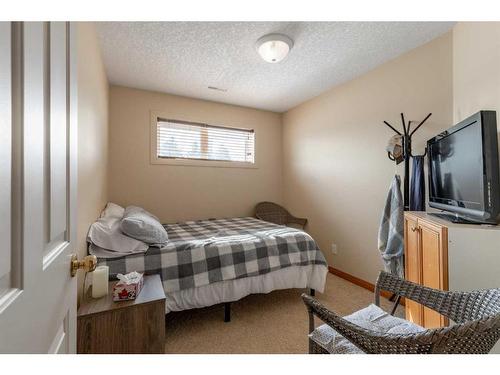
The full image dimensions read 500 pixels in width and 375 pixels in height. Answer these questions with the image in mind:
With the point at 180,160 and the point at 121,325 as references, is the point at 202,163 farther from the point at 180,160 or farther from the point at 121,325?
the point at 121,325

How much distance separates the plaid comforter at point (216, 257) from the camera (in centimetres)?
181

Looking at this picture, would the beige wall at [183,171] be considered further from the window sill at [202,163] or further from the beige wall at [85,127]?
the beige wall at [85,127]

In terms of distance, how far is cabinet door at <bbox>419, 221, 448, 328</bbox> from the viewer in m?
1.26

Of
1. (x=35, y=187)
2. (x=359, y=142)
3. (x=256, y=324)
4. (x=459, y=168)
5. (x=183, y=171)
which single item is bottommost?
(x=256, y=324)

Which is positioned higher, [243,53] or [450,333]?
[243,53]

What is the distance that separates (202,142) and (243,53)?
5.15ft

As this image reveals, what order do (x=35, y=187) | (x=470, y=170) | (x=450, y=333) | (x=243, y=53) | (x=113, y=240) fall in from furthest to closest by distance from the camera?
1. (x=243, y=53)
2. (x=113, y=240)
3. (x=470, y=170)
4. (x=450, y=333)
5. (x=35, y=187)

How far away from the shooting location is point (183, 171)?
11.1 ft

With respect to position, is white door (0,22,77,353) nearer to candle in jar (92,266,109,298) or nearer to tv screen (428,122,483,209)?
candle in jar (92,266,109,298)

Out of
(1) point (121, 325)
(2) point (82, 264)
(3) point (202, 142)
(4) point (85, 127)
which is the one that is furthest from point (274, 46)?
(1) point (121, 325)

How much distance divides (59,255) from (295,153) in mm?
3465

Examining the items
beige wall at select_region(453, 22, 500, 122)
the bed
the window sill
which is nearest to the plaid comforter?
the bed

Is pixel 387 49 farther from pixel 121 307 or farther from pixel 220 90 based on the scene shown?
pixel 121 307

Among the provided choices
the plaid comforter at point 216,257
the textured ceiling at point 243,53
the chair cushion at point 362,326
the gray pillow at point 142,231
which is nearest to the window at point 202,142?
the textured ceiling at point 243,53
